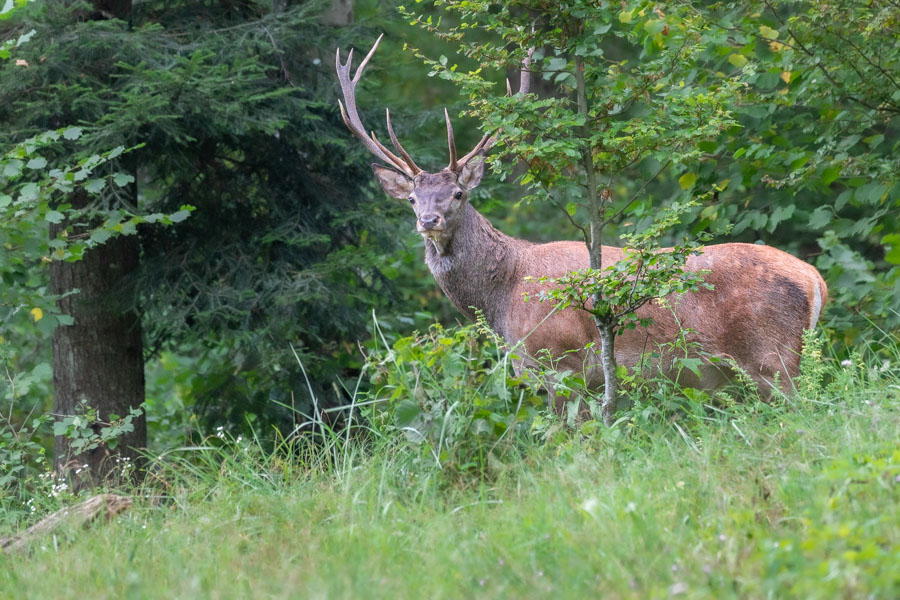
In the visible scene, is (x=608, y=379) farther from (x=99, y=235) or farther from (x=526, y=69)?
(x=99, y=235)

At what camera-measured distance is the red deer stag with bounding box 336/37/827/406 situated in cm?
609

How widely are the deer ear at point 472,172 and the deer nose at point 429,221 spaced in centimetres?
38

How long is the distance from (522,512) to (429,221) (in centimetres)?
266

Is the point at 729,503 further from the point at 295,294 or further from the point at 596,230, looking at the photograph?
the point at 295,294

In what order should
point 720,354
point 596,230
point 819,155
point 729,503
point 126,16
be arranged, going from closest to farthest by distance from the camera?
point 729,503 < point 596,230 < point 720,354 < point 819,155 < point 126,16

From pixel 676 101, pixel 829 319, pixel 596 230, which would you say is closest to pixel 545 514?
pixel 596 230

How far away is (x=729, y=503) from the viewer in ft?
12.1

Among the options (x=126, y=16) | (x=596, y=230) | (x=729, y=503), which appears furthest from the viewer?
(x=126, y=16)

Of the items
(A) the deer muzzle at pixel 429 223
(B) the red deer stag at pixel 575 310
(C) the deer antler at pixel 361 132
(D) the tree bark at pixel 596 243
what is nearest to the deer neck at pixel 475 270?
(B) the red deer stag at pixel 575 310

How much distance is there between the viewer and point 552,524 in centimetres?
369

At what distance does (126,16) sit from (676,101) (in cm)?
449

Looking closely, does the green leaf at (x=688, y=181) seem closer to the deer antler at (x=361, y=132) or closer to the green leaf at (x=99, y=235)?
the deer antler at (x=361, y=132)

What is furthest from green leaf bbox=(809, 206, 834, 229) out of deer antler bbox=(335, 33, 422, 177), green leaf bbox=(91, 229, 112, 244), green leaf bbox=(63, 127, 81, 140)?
green leaf bbox=(63, 127, 81, 140)

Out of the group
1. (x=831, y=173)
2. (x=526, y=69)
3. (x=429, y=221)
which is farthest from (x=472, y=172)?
(x=831, y=173)
